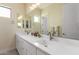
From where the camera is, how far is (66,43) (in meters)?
1.58

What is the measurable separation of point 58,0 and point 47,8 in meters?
0.21

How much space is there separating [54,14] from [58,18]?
87 millimetres

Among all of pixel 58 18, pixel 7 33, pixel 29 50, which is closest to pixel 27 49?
pixel 29 50

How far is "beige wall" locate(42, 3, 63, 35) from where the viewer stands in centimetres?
158

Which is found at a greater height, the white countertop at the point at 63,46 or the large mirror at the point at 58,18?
the large mirror at the point at 58,18

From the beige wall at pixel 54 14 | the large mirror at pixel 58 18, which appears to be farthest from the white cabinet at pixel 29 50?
the beige wall at pixel 54 14

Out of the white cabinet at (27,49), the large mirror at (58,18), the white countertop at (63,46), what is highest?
the large mirror at (58,18)

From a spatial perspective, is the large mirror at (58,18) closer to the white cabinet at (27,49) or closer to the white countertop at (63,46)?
the white countertop at (63,46)

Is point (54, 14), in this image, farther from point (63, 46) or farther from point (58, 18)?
point (63, 46)

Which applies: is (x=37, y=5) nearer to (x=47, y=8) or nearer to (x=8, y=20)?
(x=47, y=8)

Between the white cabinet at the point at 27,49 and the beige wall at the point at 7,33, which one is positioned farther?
the beige wall at the point at 7,33

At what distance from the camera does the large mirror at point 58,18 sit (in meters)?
1.49

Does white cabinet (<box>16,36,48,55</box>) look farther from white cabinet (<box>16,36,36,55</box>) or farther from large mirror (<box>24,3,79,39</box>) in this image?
large mirror (<box>24,3,79,39</box>)
